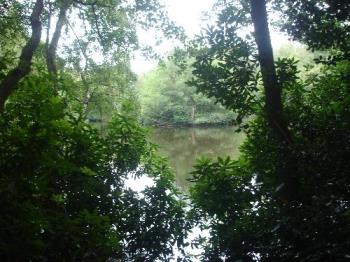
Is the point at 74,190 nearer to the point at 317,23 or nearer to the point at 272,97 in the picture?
the point at 272,97

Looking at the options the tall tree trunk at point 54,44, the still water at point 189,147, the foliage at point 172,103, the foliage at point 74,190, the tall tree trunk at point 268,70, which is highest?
the foliage at point 172,103

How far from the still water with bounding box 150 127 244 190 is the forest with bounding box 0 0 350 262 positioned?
26.7 feet

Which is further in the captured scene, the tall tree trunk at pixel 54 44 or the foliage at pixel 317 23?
the tall tree trunk at pixel 54 44

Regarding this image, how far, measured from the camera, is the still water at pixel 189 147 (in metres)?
19.2

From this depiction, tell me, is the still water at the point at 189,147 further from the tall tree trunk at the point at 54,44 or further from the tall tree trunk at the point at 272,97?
the tall tree trunk at the point at 272,97

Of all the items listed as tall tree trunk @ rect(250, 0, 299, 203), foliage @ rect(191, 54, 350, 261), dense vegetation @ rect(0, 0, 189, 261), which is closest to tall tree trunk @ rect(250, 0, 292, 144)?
tall tree trunk @ rect(250, 0, 299, 203)

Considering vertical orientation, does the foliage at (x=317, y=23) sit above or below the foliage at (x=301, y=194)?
above

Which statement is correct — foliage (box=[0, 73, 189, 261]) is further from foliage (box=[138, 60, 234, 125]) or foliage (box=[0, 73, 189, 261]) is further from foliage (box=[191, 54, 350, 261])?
foliage (box=[138, 60, 234, 125])

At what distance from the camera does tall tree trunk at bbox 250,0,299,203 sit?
496cm

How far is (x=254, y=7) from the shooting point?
17.1 ft

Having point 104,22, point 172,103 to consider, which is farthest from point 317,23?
point 172,103

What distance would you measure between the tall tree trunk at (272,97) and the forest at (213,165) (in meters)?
0.02

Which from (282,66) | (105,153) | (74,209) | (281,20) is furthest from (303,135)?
(74,209)

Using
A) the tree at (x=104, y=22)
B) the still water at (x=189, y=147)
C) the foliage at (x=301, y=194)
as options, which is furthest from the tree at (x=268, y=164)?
the still water at (x=189, y=147)
